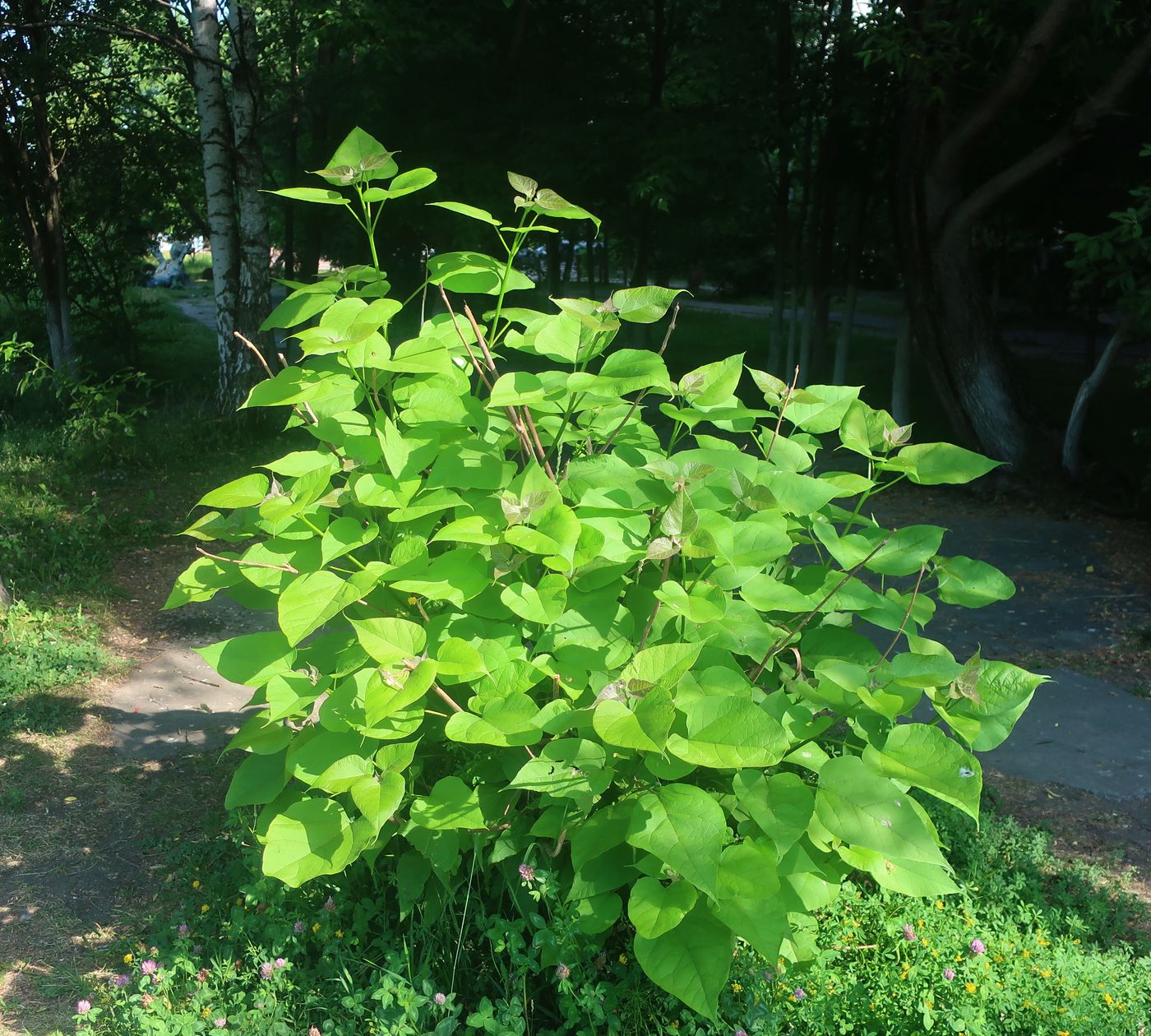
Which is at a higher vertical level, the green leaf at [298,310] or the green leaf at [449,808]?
the green leaf at [298,310]

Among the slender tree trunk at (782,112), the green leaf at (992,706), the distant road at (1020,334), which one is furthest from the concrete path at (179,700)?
the distant road at (1020,334)

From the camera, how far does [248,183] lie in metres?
9.68

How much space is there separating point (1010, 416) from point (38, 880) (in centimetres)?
774

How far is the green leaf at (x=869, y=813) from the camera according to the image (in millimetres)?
1796

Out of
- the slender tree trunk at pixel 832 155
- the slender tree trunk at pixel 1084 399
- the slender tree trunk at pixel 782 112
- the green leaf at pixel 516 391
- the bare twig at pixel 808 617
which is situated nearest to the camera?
the green leaf at pixel 516 391

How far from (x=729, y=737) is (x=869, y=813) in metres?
0.29

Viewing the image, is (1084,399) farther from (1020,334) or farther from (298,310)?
(1020,334)

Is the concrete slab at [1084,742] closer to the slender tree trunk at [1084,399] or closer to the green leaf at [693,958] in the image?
the green leaf at [693,958]

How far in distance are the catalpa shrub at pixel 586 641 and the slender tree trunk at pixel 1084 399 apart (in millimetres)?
6369

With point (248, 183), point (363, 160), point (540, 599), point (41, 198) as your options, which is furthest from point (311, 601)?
point (41, 198)

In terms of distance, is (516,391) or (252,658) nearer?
(516,391)

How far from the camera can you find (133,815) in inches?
146

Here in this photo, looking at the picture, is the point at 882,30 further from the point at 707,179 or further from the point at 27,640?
the point at 27,640

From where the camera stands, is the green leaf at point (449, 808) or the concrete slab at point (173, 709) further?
the concrete slab at point (173, 709)
